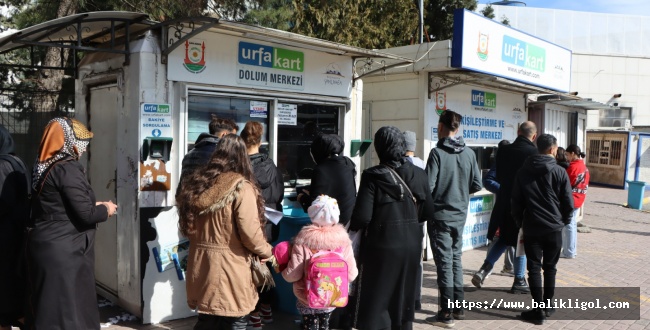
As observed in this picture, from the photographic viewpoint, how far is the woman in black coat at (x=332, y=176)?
4504mm

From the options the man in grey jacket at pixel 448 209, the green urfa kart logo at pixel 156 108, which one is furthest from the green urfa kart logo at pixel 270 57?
the man in grey jacket at pixel 448 209

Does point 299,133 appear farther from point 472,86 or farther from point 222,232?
point 472,86

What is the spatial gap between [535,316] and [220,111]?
366 centimetres

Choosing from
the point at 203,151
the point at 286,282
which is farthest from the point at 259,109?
the point at 286,282

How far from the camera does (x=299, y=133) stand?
6.17m

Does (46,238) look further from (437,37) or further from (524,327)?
(437,37)

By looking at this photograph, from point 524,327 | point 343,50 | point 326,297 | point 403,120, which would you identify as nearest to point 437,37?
point 403,120

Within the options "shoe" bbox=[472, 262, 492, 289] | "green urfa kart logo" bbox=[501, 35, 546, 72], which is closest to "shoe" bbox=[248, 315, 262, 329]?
"shoe" bbox=[472, 262, 492, 289]

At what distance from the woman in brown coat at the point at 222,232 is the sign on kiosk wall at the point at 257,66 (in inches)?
70.5

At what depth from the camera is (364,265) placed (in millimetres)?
3934

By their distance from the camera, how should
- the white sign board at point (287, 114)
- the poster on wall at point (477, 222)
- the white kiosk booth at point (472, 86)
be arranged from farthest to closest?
the poster on wall at point (477, 222) → the white kiosk booth at point (472, 86) → the white sign board at point (287, 114)

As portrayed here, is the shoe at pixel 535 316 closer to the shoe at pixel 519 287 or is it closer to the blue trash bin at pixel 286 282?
the shoe at pixel 519 287

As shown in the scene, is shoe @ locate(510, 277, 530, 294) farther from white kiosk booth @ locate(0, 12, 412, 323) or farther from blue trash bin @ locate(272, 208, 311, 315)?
white kiosk booth @ locate(0, 12, 412, 323)

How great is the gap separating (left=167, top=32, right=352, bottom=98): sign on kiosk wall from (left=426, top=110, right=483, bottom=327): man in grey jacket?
5.67 feet
